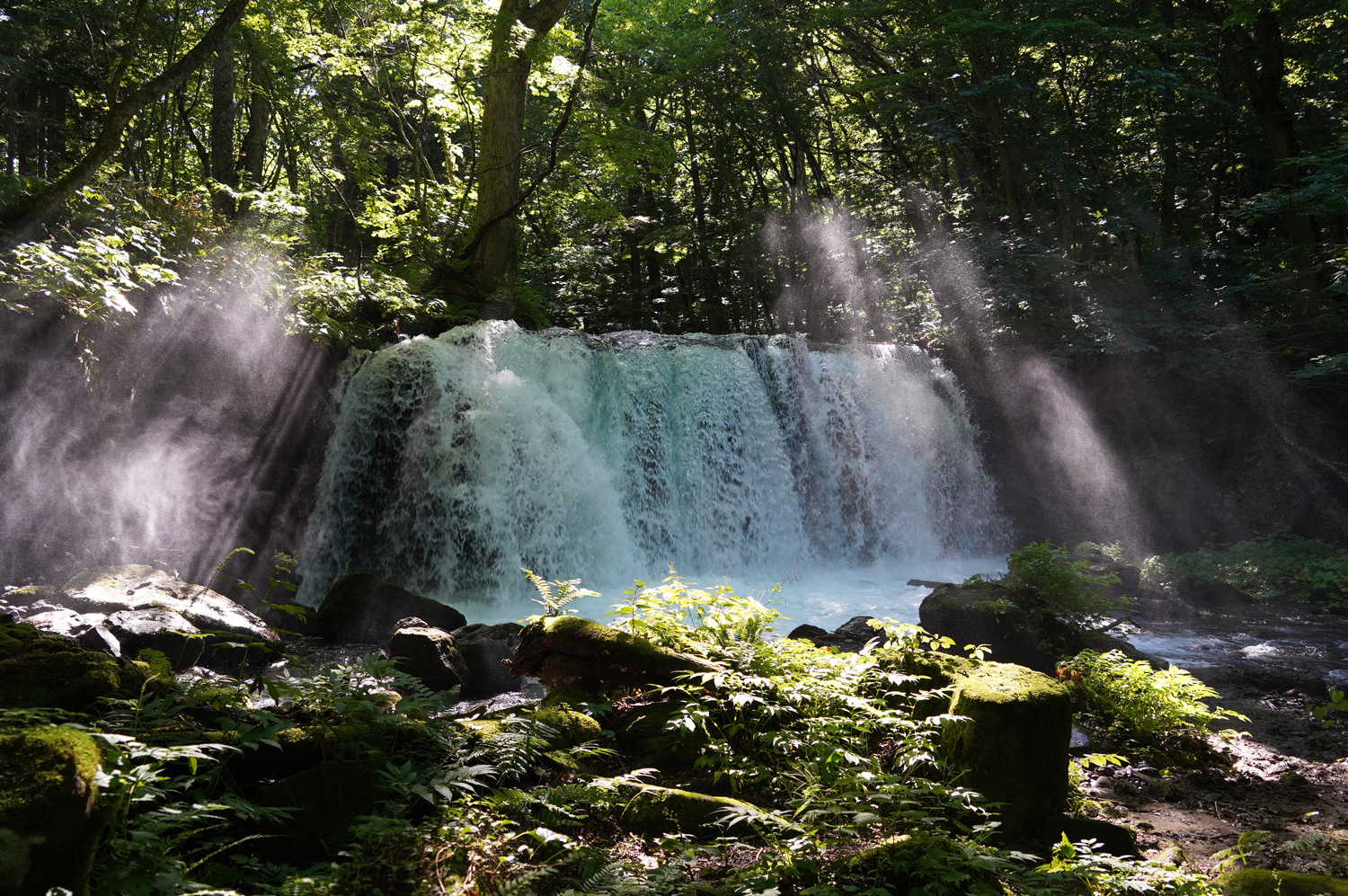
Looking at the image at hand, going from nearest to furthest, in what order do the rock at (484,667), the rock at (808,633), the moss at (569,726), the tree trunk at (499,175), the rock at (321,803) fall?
the rock at (321,803) → the moss at (569,726) → the rock at (484,667) → the rock at (808,633) → the tree trunk at (499,175)

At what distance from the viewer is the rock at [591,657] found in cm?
392

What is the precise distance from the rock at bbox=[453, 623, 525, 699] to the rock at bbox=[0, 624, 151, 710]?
2.93 m

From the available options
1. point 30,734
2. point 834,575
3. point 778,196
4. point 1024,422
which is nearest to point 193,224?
point 30,734

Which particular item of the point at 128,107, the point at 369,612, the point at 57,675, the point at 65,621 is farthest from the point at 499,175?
the point at 57,675

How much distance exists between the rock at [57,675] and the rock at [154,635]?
2.83 m

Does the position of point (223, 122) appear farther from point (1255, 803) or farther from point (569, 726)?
point (1255, 803)

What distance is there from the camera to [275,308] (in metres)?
10.1

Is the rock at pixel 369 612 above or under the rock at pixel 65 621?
under

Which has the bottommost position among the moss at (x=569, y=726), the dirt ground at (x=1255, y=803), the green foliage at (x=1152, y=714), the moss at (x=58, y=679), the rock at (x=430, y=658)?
the dirt ground at (x=1255, y=803)

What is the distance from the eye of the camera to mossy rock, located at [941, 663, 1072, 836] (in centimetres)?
315

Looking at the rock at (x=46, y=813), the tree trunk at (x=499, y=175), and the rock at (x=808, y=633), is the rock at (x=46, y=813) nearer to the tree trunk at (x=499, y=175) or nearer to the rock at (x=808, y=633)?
the rock at (x=808, y=633)

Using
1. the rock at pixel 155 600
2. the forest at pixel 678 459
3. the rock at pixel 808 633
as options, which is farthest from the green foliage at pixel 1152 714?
the rock at pixel 155 600

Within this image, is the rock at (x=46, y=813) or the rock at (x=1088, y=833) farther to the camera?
the rock at (x=1088, y=833)

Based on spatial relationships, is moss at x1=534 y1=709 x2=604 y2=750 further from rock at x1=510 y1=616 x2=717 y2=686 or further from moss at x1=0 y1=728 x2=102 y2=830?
moss at x1=0 y1=728 x2=102 y2=830
